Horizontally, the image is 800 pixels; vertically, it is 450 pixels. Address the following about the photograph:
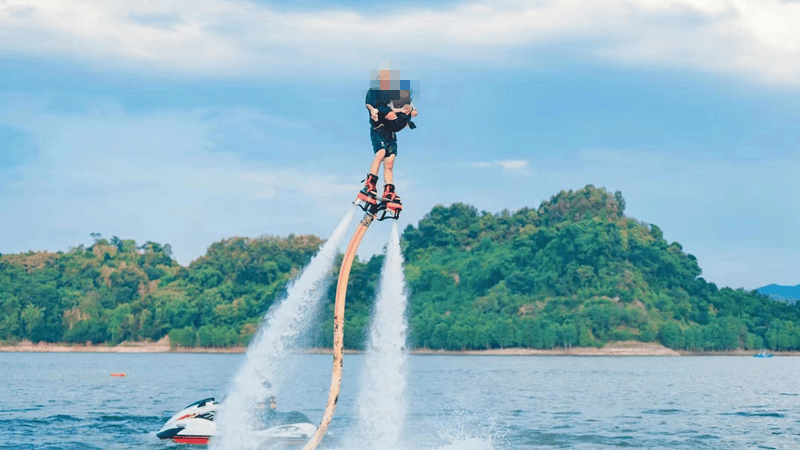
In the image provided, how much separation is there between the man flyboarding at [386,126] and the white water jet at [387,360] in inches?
177

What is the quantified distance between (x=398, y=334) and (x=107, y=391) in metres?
67.6

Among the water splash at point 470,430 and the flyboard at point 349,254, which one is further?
the water splash at point 470,430

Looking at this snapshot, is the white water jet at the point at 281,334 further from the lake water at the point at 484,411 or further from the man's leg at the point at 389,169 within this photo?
the man's leg at the point at 389,169

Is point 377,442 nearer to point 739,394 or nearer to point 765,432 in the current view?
point 765,432

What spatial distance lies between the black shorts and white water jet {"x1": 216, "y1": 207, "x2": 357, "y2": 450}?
283 centimetres

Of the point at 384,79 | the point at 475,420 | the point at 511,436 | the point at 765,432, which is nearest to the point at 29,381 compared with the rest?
the point at 475,420

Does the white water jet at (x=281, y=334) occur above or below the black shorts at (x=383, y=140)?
below

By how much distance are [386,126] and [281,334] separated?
722 centimetres

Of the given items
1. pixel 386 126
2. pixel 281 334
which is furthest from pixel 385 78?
pixel 281 334

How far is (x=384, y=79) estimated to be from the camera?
20812 mm

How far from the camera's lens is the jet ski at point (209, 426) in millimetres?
42625

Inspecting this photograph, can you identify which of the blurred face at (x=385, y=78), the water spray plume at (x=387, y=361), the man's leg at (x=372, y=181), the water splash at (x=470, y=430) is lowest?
the water splash at (x=470, y=430)

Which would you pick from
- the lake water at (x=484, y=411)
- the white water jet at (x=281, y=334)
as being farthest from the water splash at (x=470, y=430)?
the white water jet at (x=281, y=334)

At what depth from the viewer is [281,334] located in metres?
25.6
